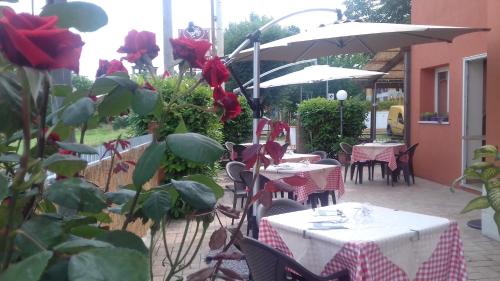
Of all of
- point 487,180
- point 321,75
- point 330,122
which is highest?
point 321,75

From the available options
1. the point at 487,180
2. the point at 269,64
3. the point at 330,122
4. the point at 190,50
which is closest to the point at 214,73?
the point at 190,50

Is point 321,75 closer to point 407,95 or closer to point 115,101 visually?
point 407,95

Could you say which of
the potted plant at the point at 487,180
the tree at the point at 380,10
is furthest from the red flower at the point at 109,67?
the tree at the point at 380,10

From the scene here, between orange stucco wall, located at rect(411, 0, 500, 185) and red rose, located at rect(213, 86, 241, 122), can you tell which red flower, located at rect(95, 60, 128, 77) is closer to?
red rose, located at rect(213, 86, 241, 122)

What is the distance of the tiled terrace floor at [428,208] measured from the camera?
421cm

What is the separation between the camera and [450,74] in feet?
28.4

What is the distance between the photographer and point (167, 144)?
91 centimetres

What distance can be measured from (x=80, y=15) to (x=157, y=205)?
40 centimetres

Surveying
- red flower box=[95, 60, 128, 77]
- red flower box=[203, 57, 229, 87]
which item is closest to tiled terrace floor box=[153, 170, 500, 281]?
red flower box=[95, 60, 128, 77]

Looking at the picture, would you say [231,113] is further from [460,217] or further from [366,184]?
[366,184]

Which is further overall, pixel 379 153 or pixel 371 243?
pixel 379 153

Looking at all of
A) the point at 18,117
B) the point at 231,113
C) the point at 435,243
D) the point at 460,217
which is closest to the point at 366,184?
the point at 460,217

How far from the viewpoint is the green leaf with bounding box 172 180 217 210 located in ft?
3.30

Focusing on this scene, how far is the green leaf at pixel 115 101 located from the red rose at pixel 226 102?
0.29m
